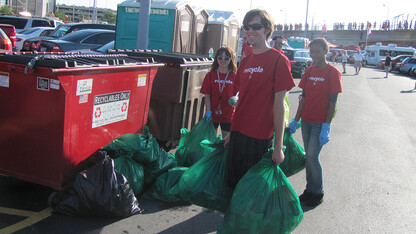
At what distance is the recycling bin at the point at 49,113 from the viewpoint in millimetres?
3443

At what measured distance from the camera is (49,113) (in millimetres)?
3490

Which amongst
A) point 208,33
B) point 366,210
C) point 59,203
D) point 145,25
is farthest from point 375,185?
point 208,33

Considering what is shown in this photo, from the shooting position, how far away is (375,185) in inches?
203

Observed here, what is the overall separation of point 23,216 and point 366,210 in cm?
356

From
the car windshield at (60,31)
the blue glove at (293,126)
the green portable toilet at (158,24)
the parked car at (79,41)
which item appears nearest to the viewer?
the blue glove at (293,126)

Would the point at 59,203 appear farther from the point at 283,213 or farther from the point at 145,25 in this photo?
the point at 145,25

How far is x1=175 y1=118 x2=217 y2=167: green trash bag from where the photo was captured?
446 centimetres

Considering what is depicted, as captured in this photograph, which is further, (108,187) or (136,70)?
(136,70)

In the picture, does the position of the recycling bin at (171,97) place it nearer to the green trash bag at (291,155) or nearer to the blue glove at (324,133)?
the green trash bag at (291,155)

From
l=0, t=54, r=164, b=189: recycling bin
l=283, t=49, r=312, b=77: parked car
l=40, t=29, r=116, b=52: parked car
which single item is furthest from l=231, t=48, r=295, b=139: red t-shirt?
l=283, t=49, r=312, b=77: parked car

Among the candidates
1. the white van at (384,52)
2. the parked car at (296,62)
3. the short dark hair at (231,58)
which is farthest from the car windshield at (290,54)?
the white van at (384,52)

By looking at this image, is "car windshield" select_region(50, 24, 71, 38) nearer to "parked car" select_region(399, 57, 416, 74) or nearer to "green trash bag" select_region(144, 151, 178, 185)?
"green trash bag" select_region(144, 151, 178, 185)

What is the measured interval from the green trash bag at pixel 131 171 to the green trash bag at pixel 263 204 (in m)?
1.24

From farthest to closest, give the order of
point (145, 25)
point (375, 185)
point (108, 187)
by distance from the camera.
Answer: point (145, 25) → point (375, 185) → point (108, 187)
